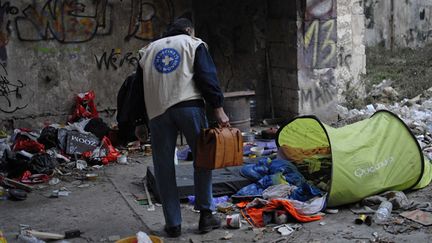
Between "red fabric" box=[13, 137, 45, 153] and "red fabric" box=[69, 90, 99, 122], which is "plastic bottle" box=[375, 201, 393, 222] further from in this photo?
"red fabric" box=[69, 90, 99, 122]

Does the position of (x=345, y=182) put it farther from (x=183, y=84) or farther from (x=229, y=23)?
(x=229, y=23)

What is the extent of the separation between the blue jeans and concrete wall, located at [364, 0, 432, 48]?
47.2 ft

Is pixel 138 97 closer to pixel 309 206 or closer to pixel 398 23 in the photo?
pixel 309 206

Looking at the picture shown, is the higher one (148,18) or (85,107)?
(148,18)

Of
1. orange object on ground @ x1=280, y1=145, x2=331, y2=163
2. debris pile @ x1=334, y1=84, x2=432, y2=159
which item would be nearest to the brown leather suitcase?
orange object on ground @ x1=280, y1=145, x2=331, y2=163

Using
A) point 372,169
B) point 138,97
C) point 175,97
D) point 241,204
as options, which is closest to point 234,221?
point 241,204

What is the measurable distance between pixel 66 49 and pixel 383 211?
6.25m

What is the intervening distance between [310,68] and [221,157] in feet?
18.6

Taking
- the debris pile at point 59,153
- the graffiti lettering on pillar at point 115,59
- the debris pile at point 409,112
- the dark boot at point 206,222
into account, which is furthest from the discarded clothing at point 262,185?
the graffiti lettering on pillar at point 115,59

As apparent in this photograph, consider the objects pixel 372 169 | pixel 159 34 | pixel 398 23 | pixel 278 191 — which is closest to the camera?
pixel 372 169

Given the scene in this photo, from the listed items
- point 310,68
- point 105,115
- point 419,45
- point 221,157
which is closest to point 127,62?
point 105,115

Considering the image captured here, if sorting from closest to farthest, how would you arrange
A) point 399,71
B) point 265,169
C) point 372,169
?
point 372,169
point 265,169
point 399,71

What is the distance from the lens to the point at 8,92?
941cm

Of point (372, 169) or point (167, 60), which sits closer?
point (167, 60)
